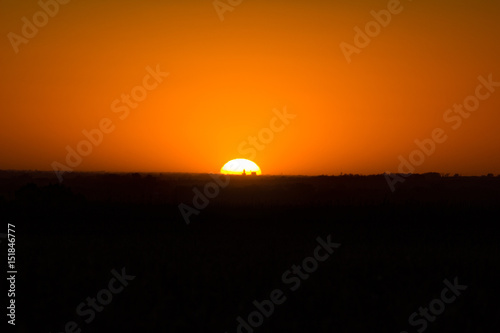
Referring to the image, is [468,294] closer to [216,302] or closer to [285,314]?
[285,314]

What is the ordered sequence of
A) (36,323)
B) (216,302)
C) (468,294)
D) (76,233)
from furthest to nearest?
(76,233) → (468,294) → (216,302) → (36,323)

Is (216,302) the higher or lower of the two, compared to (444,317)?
higher

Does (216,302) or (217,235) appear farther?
(217,235)

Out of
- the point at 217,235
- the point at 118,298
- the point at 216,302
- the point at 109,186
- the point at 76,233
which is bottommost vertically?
the point at 216,302

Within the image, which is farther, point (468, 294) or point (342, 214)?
point (342, 214)

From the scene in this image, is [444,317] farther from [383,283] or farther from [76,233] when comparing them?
[76,233]

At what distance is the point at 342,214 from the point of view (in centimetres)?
3372

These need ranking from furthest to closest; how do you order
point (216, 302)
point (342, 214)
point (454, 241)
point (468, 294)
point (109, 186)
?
point (109, 186) < point (342, 214) < point (454, 241) < point (468, 294) < point (216, 302)

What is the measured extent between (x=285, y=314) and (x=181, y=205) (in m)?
23.3

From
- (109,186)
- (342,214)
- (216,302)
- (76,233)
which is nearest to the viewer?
(216,302)

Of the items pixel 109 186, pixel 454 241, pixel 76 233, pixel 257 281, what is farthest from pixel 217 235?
pixel 109 186

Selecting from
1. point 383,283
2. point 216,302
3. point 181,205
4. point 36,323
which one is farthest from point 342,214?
point 36,323

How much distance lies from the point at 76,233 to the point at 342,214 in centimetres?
1446

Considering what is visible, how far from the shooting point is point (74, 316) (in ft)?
36.6
